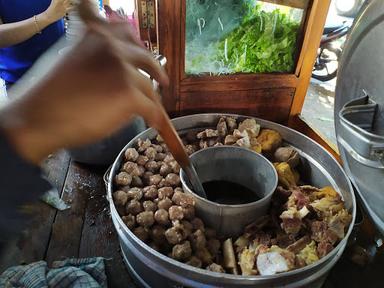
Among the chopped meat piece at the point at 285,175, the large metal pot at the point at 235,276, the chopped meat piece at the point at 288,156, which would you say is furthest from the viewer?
the chopped meat piece at the point at 288,156

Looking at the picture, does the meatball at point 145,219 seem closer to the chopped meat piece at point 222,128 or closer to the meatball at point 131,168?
the meatball at point 131,168

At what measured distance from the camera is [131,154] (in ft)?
4.73

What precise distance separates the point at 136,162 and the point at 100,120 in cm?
88

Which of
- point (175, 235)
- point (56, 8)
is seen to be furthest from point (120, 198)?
point (56, 8)

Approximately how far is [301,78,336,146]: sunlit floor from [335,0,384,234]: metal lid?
0.66 meters

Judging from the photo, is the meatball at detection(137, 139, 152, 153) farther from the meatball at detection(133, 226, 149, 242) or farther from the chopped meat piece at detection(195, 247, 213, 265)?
the chopped meat piece at detection(195, 247, 213, 265)

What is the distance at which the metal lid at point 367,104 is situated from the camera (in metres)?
0.86

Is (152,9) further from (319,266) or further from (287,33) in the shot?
(319,266)

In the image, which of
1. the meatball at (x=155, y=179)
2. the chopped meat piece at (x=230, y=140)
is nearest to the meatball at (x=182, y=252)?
the meatball at (x=155, y=179)

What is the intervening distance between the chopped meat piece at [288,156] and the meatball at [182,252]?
654 mm

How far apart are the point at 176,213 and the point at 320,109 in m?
1.64

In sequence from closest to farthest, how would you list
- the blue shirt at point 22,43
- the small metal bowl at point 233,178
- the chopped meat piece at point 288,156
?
the small metal bowl at point 233,178, the chopped meat piece at point 288,156, the blue shirt at point 22,43

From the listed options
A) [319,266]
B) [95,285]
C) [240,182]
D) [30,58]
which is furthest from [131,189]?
[30,58]

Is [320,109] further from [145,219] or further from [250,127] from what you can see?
[145,219]
